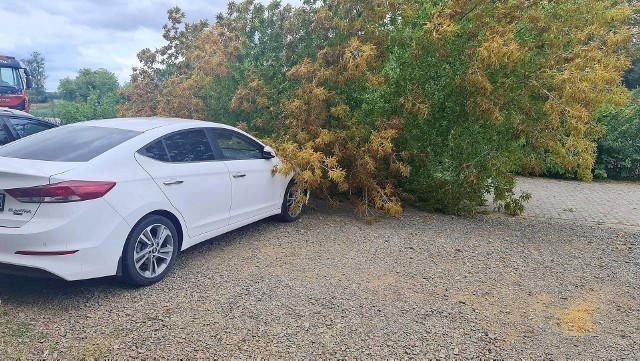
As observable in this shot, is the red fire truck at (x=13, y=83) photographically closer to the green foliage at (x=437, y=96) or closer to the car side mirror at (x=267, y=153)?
the green foliage at (x=437, y=96)

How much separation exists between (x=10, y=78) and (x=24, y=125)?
10033 millimetres

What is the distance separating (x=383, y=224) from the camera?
261 inches

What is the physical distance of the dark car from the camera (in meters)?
6.92

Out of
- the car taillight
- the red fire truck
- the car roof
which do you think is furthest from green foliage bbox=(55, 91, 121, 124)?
the car taillight

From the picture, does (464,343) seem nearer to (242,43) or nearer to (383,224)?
(383,224)

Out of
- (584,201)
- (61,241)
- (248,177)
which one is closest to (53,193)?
(61,241)

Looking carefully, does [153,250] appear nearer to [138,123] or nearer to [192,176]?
[192,176]

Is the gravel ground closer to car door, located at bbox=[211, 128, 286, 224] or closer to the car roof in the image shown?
car door, located at bbox=[211, 128, 286, 224]

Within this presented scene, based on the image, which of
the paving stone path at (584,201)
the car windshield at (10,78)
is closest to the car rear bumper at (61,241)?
the paving stone path at (584,201)

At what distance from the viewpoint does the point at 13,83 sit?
1517 cm

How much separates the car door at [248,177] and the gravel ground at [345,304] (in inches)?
16.8

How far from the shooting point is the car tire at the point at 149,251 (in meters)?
3.90

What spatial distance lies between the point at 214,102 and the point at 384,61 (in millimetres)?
3643

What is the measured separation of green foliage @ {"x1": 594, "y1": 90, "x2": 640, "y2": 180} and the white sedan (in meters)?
11.1
